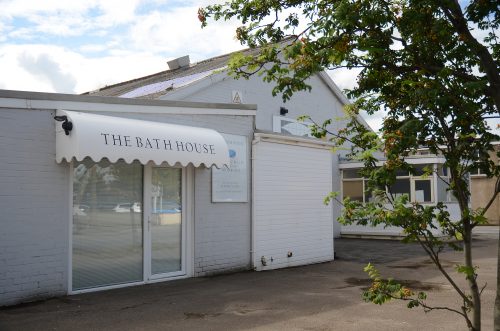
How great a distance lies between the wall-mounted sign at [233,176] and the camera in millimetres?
10875

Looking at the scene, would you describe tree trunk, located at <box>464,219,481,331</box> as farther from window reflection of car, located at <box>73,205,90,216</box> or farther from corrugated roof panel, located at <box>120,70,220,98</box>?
corrugated roof panel, located at <box>120,70,220,98</box>

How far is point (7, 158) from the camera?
7.97 meters

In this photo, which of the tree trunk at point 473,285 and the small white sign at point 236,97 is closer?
the tree trunk at point 473,285

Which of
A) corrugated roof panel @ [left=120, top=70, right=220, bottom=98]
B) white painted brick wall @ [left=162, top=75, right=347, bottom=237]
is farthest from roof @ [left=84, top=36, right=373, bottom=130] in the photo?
white painted brick wall @ [left=162, top=75, right=347, bottom=237]

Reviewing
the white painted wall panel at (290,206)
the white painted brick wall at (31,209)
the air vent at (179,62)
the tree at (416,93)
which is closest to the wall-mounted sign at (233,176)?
the white painted wall panel at (290,206)

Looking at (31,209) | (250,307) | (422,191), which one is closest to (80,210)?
(31,209)

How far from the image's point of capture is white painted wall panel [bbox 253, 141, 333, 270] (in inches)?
459

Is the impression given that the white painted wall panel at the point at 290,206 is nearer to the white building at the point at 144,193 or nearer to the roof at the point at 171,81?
the white building at the point at 144,193

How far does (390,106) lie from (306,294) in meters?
5.32

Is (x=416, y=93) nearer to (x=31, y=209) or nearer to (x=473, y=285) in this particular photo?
(x=473, y=285)

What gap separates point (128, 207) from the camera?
951 cm

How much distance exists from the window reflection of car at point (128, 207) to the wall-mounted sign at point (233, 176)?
167 centimetres

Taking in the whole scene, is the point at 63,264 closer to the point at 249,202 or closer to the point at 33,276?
the point at 33,276

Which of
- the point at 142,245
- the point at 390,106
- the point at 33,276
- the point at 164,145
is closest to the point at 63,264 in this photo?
the point at 33,276
